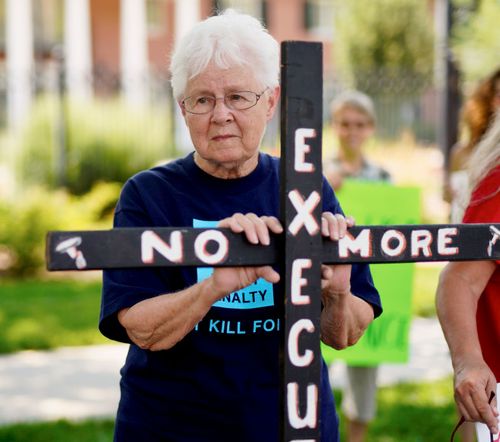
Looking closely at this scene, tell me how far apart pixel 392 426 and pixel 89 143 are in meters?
9.01

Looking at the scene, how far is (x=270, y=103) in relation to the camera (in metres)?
2.06

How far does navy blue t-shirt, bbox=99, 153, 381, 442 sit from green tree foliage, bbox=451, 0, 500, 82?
7.30m

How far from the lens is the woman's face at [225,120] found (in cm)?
189

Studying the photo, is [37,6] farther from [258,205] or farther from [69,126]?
[258,205]

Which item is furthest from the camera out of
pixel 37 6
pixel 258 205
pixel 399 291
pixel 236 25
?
pixel 37 6

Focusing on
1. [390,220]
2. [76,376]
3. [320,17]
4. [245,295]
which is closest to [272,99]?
[245,295]

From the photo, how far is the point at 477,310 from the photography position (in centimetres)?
236

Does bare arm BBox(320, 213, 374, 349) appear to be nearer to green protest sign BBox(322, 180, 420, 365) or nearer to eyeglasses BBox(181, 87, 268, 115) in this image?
eyeglasses BBox(181, 87, 268, 115)

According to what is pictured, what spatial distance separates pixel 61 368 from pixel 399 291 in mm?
2730

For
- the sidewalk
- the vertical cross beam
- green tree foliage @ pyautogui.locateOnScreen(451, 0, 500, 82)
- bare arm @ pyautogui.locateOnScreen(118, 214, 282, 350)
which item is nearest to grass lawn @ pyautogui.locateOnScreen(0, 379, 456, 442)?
the sidewalk

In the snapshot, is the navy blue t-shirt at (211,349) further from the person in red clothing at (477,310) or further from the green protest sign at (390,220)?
the green protest sign at (390,220)

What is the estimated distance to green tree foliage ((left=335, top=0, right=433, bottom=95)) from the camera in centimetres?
2911

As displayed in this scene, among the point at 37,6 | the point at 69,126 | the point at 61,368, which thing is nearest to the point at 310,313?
the point at 61,368

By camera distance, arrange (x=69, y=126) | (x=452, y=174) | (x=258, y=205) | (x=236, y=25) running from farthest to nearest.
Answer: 1. (x=69, y=126)
2. (x=452, y=174)
3. (x=258, y=205)
4. (x=236, y=25)
